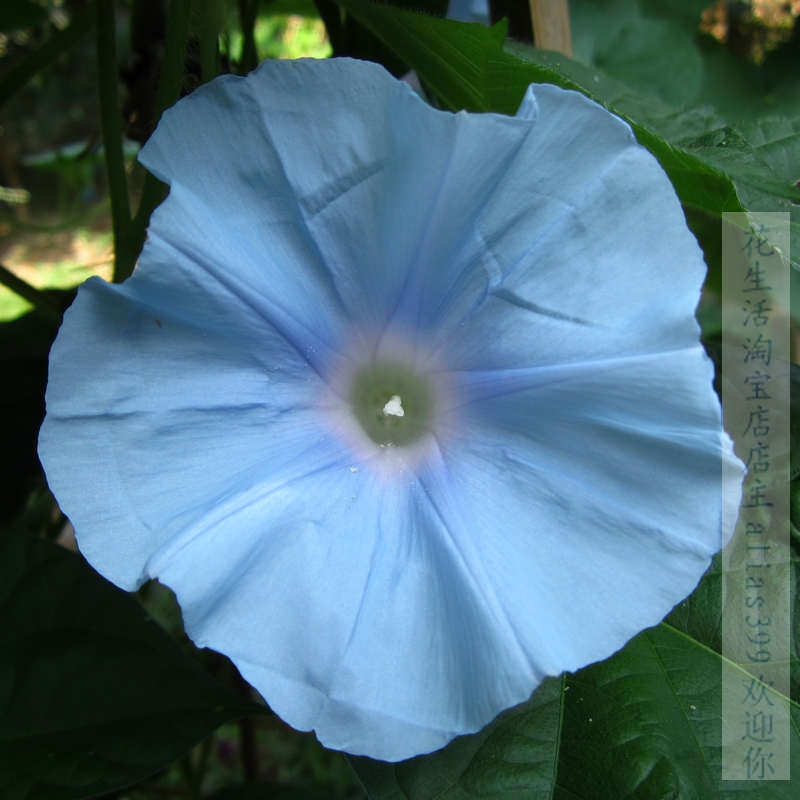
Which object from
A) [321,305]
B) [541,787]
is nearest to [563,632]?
[541,787]

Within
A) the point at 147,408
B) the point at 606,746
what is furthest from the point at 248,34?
the point at 606,746

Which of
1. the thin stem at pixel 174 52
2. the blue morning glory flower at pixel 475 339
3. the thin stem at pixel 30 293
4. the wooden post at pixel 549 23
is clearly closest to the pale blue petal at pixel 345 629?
the blue morning glory flower at pixel 475 339

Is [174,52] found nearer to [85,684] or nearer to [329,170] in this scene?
[329,170]

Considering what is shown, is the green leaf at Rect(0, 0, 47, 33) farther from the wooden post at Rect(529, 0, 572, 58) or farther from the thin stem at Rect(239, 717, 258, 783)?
the thin stem at Rect(239, 717, 258, 783)

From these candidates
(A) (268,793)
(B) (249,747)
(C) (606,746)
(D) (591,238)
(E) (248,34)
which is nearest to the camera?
(D) (591,238)

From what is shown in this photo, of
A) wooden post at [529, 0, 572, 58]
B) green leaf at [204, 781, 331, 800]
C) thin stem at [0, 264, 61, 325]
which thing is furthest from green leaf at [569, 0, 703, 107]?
green leaf at [204, 781, 331, 800]

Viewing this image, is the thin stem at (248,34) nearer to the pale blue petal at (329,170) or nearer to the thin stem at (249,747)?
the pale blue petal at (329,170)

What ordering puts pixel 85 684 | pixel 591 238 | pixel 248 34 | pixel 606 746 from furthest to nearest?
pixel 248 34 → pixel 85 684 → pixel 606 746 → pixel 591 238
